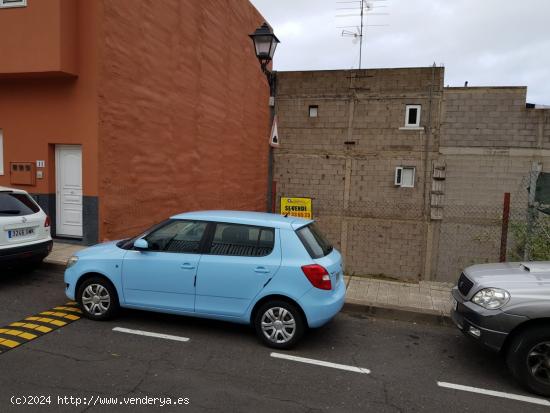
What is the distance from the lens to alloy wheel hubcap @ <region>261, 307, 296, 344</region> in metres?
4.80

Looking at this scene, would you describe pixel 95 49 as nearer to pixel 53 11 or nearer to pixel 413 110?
pixel 53 11

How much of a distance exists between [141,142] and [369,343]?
288 inches

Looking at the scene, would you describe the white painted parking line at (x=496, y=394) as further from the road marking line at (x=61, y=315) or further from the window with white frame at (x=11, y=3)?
the window with white frame at (x=11, y=3)

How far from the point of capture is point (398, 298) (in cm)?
679

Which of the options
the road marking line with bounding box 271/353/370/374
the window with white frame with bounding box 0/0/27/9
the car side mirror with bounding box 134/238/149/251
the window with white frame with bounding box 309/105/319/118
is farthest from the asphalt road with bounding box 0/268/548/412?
the window with white frame with bounding box 309/105/319/118

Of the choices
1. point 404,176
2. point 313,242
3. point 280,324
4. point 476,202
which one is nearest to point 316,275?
point 313,242

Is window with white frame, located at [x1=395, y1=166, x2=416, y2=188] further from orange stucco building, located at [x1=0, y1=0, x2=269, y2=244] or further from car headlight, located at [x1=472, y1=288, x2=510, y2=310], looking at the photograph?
car headlight, located at [x1=472, y1=288, x2=510, y2=310]

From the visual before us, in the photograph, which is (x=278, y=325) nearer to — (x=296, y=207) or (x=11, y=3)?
(x=296, y=207)

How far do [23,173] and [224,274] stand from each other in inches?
282

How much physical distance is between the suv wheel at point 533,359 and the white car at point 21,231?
22.6 feet

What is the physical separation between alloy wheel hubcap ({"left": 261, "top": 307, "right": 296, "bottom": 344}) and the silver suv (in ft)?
6.01

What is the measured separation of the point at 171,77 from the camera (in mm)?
11211

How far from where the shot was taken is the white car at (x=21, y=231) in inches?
263

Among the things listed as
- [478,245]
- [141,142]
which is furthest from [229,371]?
[478,245]
